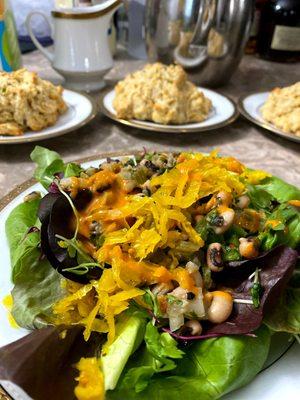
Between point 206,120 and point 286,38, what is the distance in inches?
38.8

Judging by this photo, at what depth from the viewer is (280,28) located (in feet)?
7.38

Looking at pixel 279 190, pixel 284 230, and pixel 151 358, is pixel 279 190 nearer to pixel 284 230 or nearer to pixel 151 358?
pixel 284 230

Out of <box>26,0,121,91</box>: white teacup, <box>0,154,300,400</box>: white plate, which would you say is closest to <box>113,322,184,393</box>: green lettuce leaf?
<box>0,154,300,400</box>: white plate

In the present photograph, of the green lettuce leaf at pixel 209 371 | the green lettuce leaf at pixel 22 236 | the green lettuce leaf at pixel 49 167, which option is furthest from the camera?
the green lettuce leaf at pixel 49 167

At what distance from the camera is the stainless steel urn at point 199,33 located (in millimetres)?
1793

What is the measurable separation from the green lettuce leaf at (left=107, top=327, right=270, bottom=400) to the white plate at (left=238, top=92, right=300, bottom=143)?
954 millimetres

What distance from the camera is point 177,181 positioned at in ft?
2.97

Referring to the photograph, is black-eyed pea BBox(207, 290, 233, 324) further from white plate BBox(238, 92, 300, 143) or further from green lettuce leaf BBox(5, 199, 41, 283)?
white plate BBox(238, 92, 300, 143)

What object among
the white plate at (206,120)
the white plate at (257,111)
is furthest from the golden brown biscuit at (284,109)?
the white plate at (206,120)

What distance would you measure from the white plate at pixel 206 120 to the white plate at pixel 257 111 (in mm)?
41

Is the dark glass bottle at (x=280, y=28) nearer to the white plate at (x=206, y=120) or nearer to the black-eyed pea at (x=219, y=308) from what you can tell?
the white plate at (x=206, y=120)

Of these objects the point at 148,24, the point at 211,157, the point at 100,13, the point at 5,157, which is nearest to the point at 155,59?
the point at 148,24

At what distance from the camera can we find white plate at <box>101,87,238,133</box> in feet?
5.10

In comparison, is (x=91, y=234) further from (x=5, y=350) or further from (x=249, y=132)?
(x=249, y=132)
